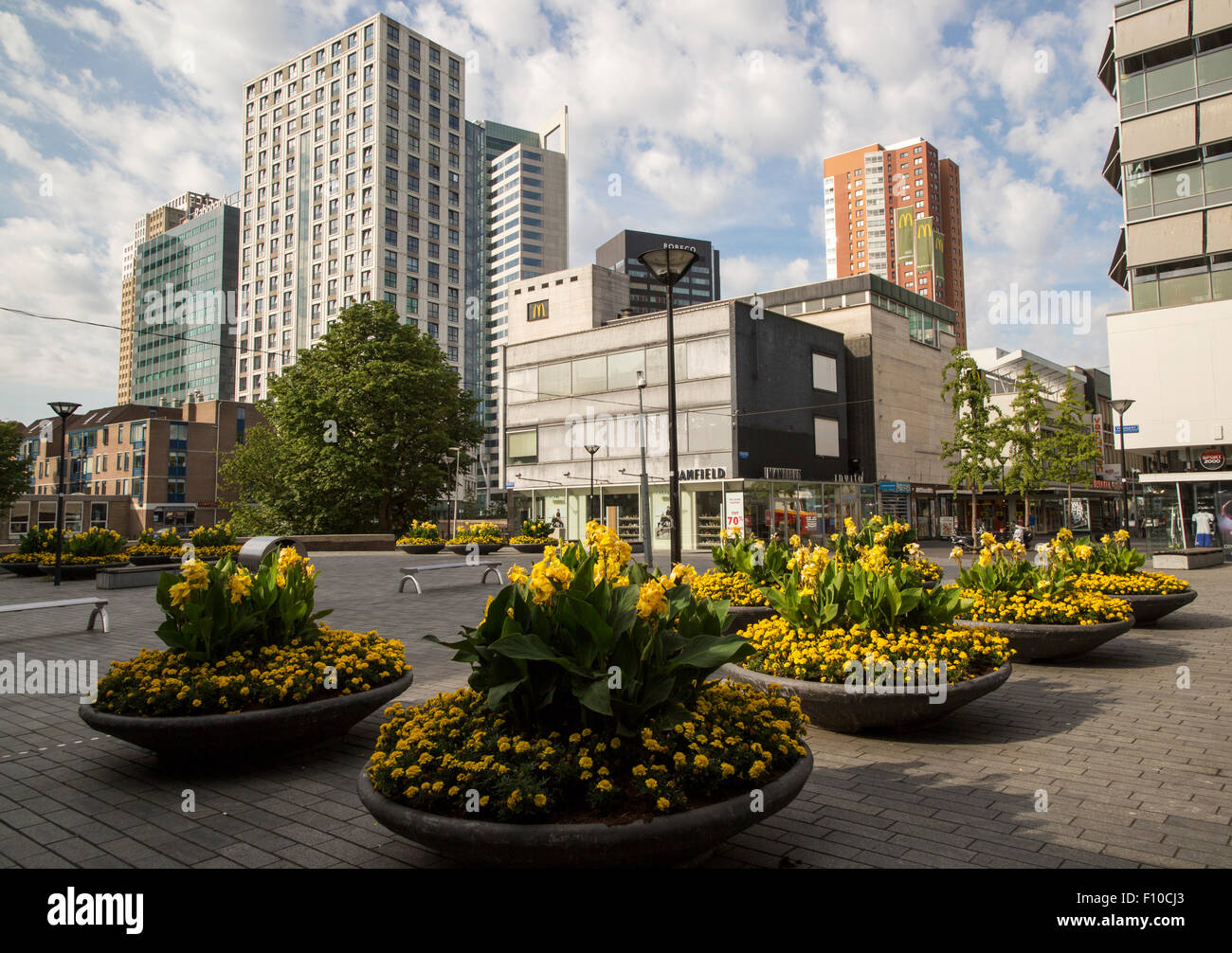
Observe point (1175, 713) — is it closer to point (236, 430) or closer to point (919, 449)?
point (919, 449)

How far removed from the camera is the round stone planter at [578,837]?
298 centimetres

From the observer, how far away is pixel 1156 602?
10406mm

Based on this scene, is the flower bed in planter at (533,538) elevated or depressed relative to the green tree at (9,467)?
depressed

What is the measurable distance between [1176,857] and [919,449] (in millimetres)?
54404

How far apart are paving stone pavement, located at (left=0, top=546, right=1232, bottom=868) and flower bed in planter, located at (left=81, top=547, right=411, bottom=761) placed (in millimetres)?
343

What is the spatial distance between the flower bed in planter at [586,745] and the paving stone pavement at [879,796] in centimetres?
55

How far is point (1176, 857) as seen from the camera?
365 cm

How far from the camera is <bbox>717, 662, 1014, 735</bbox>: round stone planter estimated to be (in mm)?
5469

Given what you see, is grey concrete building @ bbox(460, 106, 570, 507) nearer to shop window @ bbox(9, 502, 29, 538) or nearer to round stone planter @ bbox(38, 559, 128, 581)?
shop window @ bbox(9, 502, 29, 538)

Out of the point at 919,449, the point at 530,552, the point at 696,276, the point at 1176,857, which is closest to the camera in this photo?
the point at 1176,857

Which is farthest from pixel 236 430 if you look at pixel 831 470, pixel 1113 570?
pixel 1113 570

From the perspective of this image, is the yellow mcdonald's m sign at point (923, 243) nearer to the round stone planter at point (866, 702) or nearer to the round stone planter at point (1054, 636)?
the round stone planter at point (1054, 636)

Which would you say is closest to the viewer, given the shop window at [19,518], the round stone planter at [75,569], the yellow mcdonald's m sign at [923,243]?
the round stone planter at [75,569]

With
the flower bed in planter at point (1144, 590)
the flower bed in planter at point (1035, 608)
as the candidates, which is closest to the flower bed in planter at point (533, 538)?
the flower bed in planter at point (1144, 590)
